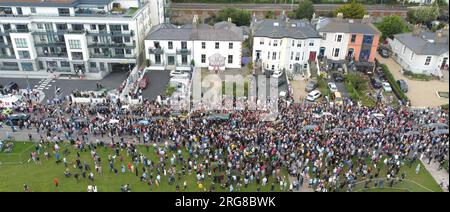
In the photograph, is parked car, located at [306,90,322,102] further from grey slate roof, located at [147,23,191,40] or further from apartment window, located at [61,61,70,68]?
apartment window, located at [61,61,70,68]

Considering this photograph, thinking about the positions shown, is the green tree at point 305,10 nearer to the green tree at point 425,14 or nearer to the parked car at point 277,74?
the green tree at point 425,14

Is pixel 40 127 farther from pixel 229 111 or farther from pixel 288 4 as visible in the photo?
pixel 288 4

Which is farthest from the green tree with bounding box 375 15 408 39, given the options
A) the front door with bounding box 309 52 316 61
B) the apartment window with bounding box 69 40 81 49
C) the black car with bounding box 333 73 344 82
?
the apartment window with bounding box 69 40 81 49

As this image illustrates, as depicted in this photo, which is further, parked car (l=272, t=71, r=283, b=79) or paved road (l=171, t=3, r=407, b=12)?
paved road (l=171, t=3, r=407, b=12)

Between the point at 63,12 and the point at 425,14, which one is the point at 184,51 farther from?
the point at 425,14

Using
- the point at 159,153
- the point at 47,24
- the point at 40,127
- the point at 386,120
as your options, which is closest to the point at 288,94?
the point at 386,120

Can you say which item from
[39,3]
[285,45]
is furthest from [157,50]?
[285,45]
